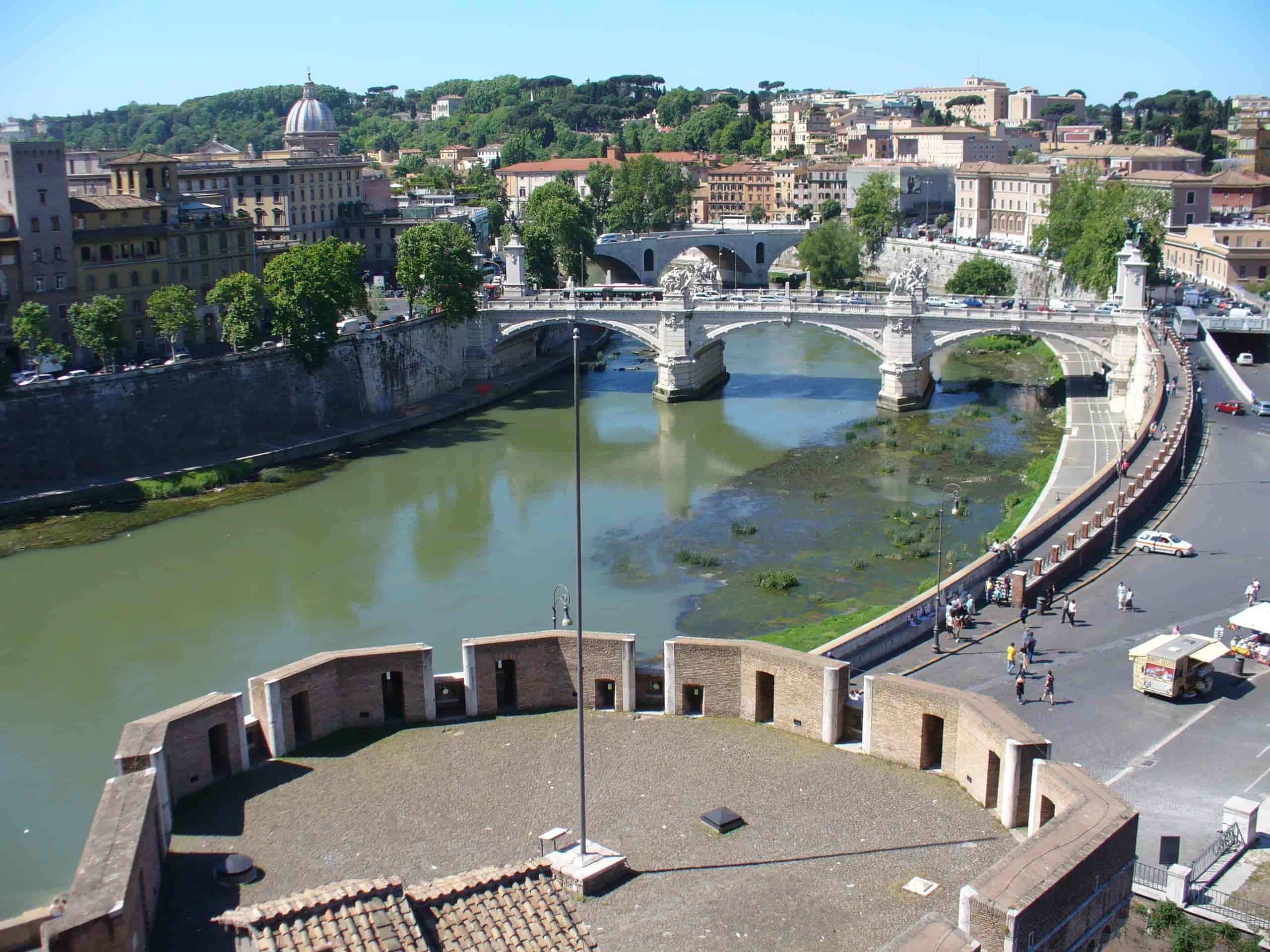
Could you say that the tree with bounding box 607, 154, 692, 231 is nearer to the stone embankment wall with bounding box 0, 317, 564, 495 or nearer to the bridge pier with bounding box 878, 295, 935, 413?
the stone embankment wall with bounding box 0, 317, 564, 495

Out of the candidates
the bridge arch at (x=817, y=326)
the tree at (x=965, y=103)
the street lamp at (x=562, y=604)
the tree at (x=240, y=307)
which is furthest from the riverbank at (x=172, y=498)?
the tree at (x=965, y=103)

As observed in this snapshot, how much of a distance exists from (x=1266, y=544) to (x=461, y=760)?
14101 mm

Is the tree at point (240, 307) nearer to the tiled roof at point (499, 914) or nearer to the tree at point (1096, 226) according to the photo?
the tree at point (1096, 226)

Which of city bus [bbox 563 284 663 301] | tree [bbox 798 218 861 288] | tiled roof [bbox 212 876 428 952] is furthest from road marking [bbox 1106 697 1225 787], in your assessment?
tree [bbox 798 218 861 288]

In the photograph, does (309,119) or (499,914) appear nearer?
(499,914)

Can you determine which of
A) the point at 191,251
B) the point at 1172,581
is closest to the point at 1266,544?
the point at 1172,581

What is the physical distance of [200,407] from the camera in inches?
1193

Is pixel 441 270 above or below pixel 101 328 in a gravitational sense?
above

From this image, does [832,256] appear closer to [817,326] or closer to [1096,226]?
[1096,226]

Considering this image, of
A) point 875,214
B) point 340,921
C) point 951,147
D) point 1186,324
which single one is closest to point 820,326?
point 1186,324

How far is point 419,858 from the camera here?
30.2 feet

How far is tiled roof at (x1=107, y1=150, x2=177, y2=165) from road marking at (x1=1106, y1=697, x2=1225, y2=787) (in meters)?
30.6

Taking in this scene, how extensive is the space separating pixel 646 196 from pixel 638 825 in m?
58.6

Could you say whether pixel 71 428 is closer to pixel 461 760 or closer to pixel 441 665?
pixel 441 665
